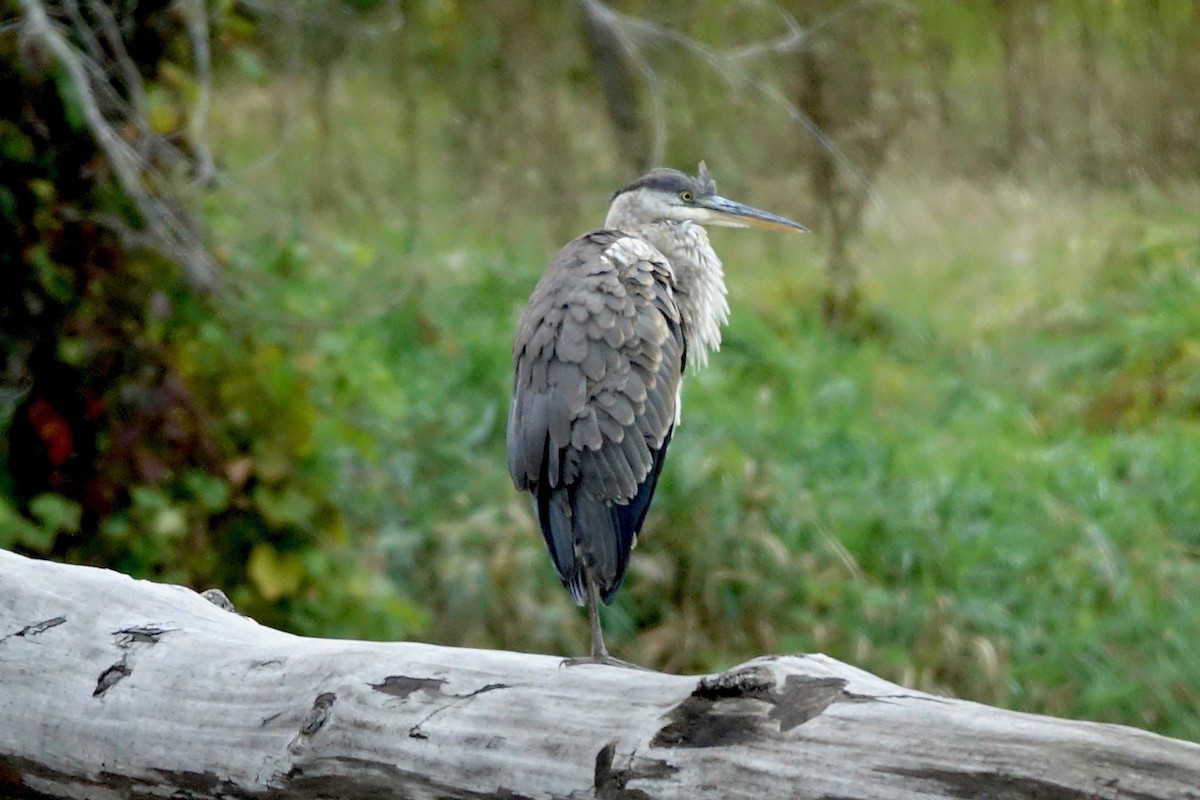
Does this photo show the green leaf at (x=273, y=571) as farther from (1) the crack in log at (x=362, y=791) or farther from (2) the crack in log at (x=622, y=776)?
(2) the crack in log at (x=622, y=776)

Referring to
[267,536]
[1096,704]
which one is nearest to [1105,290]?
[1096,704]

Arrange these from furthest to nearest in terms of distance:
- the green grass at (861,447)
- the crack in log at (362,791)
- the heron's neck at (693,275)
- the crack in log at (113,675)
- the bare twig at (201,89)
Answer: the green grass at (861,447) < the bare twig at (201,89) < the heron's neck at (693,275) < the crack in log at (113,675) < the crack in log at (362,791)

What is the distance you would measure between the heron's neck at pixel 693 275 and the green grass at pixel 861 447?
74cm

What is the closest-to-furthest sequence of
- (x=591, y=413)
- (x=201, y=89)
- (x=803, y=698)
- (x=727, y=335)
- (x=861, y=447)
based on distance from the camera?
(x=803, y=698), (x=591, y=413), (x=201, y=89), (x=861, y=447), (x=727, y=335)

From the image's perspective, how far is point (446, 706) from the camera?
1967 millimetres

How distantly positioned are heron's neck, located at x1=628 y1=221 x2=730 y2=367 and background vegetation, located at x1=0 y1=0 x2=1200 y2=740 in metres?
0.78

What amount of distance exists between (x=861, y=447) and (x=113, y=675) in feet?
12.5

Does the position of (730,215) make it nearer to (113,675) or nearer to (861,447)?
(113,675)

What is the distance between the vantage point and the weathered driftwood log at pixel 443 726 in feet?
5.41

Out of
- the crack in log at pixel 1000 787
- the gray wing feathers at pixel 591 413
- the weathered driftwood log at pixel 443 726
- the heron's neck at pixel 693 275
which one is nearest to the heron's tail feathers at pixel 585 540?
the gray wing feathers at pixel 591 413

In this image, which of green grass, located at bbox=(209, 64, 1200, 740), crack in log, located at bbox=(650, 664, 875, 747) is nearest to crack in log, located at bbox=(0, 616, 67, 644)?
crack in log, located at bbox=(650, 664, 875, 747)

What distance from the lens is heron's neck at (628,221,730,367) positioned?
10.5 feet

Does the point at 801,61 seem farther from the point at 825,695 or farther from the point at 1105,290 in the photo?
the point at 825,695

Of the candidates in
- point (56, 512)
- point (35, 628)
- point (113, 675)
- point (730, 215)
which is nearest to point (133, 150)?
point (56, 512)
